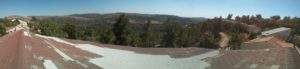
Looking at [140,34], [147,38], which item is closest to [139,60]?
[147,38]

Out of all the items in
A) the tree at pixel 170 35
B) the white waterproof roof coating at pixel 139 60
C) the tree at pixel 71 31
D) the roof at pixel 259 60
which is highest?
the roof at pixel 259 60

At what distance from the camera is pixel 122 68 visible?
21.7m

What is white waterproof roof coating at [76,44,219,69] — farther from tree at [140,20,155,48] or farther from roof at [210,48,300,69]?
tree at [140,20,155,48]

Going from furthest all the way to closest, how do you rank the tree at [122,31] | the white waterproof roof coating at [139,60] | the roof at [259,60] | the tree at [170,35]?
the tree at [170,35], the tree at [122,31], the white waterproof roof coating at [139,60], the roof at [259,60]

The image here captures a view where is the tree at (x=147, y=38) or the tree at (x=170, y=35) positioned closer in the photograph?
the tree at (x=147, y=38)

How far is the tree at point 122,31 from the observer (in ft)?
210

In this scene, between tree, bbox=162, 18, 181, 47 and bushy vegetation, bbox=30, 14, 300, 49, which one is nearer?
bushy vegetation, bbox=30, 14, 300, 49

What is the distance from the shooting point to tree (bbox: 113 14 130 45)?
64.1 metres

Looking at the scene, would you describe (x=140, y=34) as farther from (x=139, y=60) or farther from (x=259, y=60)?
(x=259, y=60)

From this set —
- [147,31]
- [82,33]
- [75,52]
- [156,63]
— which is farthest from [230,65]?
[147,31]

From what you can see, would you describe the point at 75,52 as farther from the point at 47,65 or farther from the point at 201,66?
the point at 201,66

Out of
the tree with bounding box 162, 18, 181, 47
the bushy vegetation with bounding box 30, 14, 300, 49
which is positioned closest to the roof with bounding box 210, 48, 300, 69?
the bushy vegetation with bounding box 30, 14, 300, 49

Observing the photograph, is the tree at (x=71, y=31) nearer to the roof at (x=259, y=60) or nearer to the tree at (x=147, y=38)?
the tree at (x=147, y=38)

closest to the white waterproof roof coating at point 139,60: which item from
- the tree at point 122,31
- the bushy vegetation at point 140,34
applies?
the bushy vegetation at point 140,34
